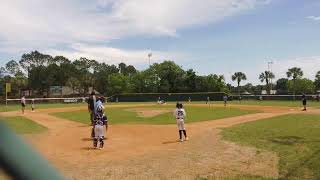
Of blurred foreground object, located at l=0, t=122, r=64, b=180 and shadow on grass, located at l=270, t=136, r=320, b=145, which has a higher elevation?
blurred foreground object, located at l=0, t=122, r=64, b=180

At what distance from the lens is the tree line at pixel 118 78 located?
104 m

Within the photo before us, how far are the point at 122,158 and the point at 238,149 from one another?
172 inches

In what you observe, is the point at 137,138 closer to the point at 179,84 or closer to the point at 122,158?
the point at 122,158

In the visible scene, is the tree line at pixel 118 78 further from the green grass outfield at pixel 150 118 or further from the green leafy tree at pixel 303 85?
the green grass outfield at pixel 150 118

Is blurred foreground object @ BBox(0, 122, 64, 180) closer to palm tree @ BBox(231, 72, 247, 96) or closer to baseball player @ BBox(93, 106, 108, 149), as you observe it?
baseball player @ BBox(93, 106, 108, 149)

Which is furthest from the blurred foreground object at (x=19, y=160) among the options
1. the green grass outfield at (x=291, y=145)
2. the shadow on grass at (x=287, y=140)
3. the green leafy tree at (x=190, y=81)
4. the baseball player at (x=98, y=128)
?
the green leafy tree at (x=190, y=81)

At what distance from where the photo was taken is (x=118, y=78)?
115 m

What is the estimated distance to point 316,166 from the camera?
13.6m

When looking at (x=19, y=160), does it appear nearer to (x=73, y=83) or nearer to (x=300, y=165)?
(x=300, y=165)

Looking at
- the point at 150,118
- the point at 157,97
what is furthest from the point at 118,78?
the point at 150,118

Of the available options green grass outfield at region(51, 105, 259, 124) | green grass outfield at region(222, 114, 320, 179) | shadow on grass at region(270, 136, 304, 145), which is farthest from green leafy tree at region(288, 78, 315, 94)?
shadow on grass at region(270, 136, 304, 145)

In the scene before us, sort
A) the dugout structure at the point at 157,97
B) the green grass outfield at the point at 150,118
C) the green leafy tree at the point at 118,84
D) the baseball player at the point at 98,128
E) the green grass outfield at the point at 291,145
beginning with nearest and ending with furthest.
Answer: the green grass outfield at the point at 291,145 < the baseball player at the point at 98,128 < the green grass outfield at the point at 150,118 < the dugout structure at the point at 157,97 < the green leafy tree at the point at 118,84

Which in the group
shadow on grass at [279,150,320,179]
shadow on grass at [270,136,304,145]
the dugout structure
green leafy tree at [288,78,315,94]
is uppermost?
green leafy tree at [288,78,315,94]

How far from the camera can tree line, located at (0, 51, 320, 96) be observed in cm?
10412
